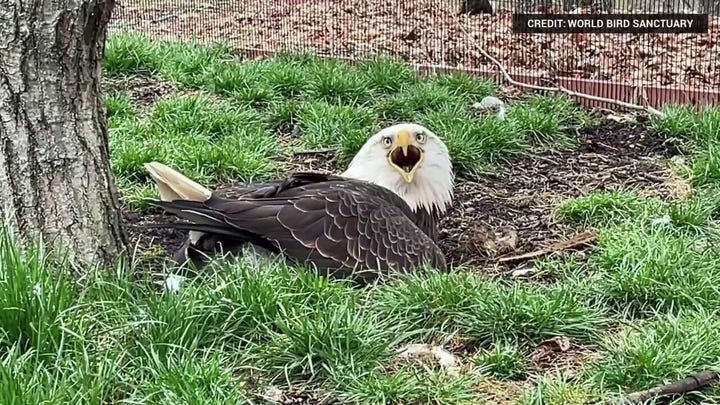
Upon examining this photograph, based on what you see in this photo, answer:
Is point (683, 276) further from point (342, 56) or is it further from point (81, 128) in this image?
point (342, 56)

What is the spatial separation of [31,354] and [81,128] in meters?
0.97

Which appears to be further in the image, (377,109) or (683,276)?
(377,109)

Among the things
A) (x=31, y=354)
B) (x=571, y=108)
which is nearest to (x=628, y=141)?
(x=571, y=108)

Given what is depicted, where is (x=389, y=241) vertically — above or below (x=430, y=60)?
below

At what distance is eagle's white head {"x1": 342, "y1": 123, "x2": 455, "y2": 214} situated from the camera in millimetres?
4758

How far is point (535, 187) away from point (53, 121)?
3.11 meters

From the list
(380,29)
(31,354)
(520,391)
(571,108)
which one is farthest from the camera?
(380,29)

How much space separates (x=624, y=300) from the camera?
3.67 metres

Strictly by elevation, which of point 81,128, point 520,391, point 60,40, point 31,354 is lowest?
point 520,391

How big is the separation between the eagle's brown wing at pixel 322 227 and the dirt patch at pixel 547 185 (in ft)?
1.90

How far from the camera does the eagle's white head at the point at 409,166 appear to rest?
15.6ft

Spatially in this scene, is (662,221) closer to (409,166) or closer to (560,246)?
(560,246)

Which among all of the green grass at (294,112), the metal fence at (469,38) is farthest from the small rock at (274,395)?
the metal fence at (469,38)

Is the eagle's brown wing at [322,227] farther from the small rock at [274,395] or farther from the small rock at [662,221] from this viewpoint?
the small rock at [662,221]
